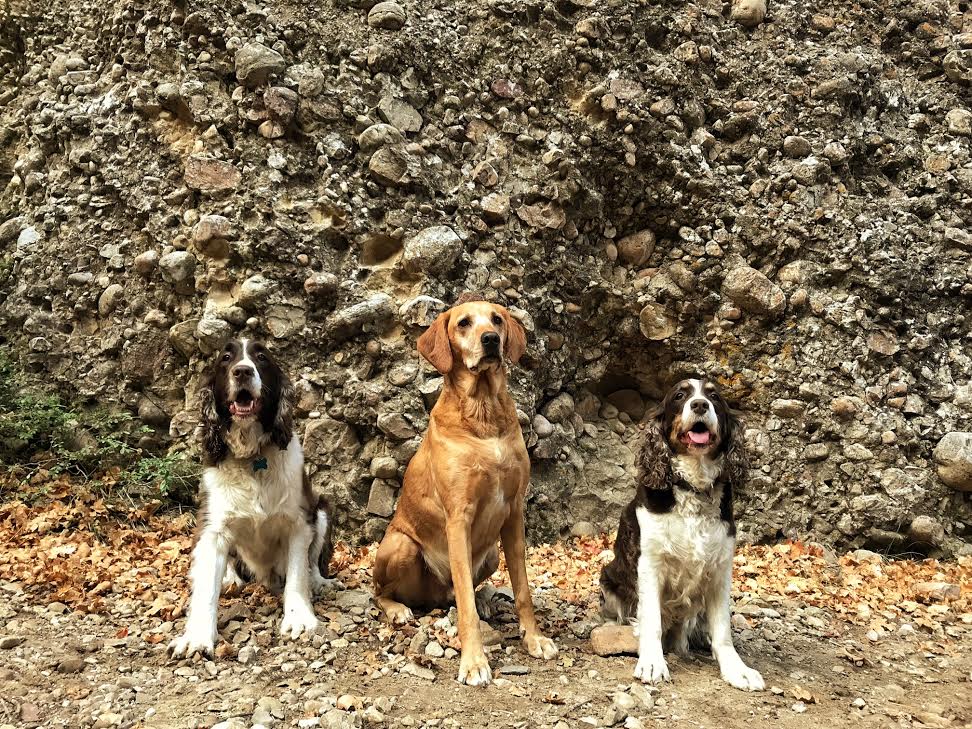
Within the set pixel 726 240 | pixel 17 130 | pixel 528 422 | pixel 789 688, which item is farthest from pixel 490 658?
pixel 17 130

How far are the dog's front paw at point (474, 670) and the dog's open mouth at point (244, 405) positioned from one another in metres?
2.00

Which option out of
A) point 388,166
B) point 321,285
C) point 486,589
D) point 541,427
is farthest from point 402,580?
point 388,166

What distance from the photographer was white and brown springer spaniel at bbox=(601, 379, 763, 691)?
12.7ft

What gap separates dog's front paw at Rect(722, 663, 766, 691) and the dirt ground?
0.19ft

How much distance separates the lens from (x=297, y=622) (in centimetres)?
430

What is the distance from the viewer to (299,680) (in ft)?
12.2

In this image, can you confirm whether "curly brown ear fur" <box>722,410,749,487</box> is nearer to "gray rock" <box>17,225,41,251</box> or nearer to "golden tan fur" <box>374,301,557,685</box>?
"golden tan fur" <box>374,301,557,685</box>

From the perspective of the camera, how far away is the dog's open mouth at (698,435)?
12.9 ft

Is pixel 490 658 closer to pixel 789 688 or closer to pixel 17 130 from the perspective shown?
pixel 789 688

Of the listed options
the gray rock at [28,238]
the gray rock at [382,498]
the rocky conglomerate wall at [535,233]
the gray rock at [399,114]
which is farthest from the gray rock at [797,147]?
the gray rock at [28,238]

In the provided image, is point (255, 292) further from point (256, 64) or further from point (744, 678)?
point (744, 678)

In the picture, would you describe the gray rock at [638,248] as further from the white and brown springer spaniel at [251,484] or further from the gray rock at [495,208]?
the white and brown springer spaniel at [251,484]

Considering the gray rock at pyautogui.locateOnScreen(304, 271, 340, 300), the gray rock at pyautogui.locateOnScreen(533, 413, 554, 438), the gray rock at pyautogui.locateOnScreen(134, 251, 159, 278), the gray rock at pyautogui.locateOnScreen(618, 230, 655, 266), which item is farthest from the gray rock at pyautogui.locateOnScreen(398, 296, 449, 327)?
the gray rock at pyautogui.locateOnScreen(134, 251, 159, 278)

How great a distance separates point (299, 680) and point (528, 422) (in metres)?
4.11
